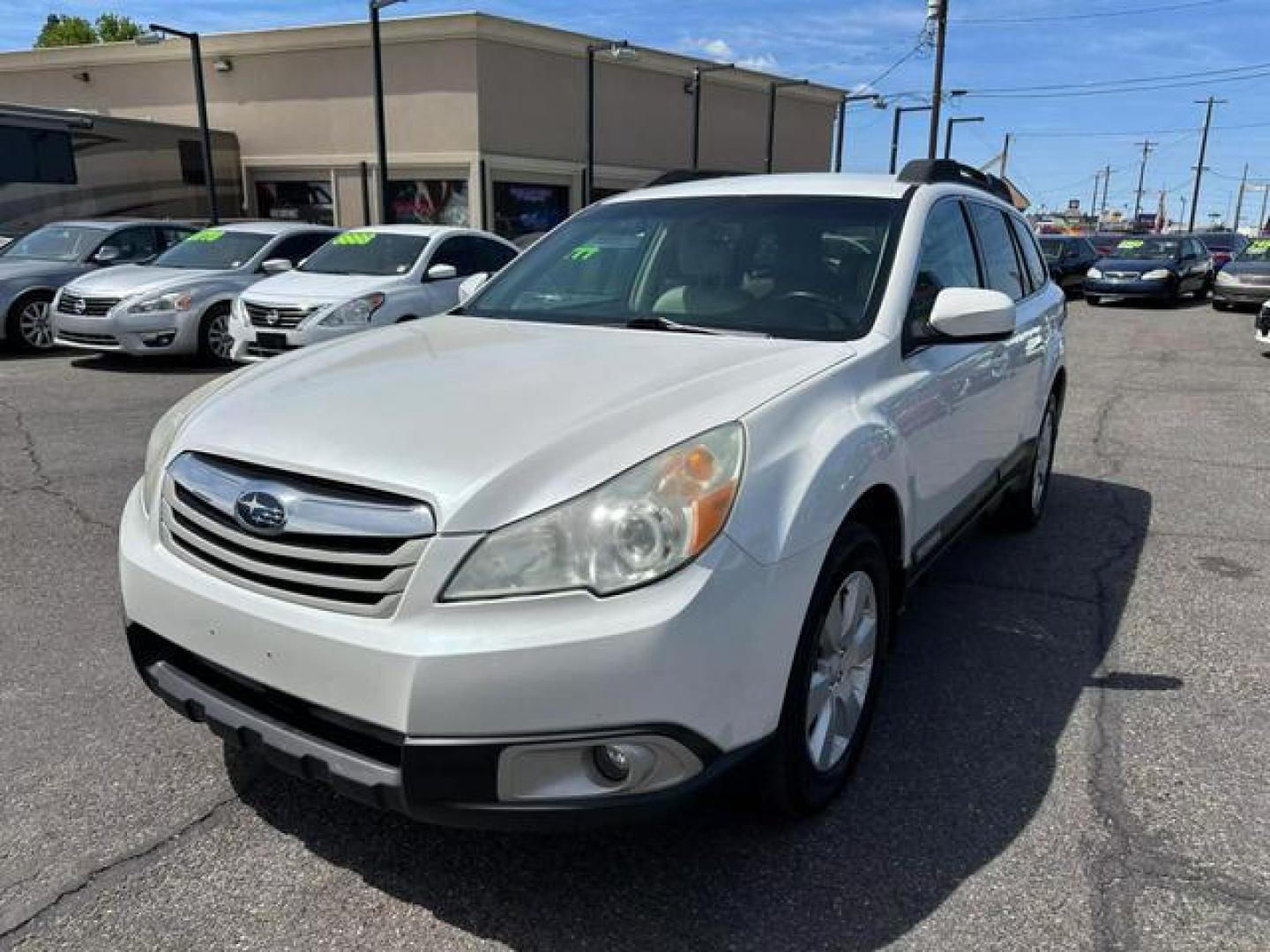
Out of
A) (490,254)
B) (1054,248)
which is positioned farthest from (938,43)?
(490,254)

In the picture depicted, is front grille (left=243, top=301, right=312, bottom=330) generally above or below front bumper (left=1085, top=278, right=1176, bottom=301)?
above

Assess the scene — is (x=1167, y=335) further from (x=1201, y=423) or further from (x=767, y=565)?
(x=767, y=565)

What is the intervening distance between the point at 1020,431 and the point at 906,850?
8.69 ft

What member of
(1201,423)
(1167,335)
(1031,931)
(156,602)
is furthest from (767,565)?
(1167,335)

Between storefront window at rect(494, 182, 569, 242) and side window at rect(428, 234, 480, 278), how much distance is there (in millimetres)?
18005

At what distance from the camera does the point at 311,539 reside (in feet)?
7.09

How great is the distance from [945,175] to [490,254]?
793 centimetres

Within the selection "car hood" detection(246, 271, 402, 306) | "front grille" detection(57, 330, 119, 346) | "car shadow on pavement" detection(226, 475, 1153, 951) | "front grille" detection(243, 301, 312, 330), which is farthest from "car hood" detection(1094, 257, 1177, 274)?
"car shadow on pavement" detection(226, 475, 1153, 951)

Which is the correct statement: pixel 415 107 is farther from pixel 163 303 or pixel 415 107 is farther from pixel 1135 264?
pixel 163 303

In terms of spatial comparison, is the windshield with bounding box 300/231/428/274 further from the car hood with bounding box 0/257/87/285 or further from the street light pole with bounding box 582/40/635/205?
the street light pole with bounding box 582/40/635/205

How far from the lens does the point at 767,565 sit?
2186 millimetres

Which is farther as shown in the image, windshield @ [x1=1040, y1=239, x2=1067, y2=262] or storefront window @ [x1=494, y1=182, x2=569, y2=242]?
storefront window @ [x1=494, y1=182, x2=569, y2=242]

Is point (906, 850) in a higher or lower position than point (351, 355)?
lower

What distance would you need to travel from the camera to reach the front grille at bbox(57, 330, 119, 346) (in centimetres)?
1057
